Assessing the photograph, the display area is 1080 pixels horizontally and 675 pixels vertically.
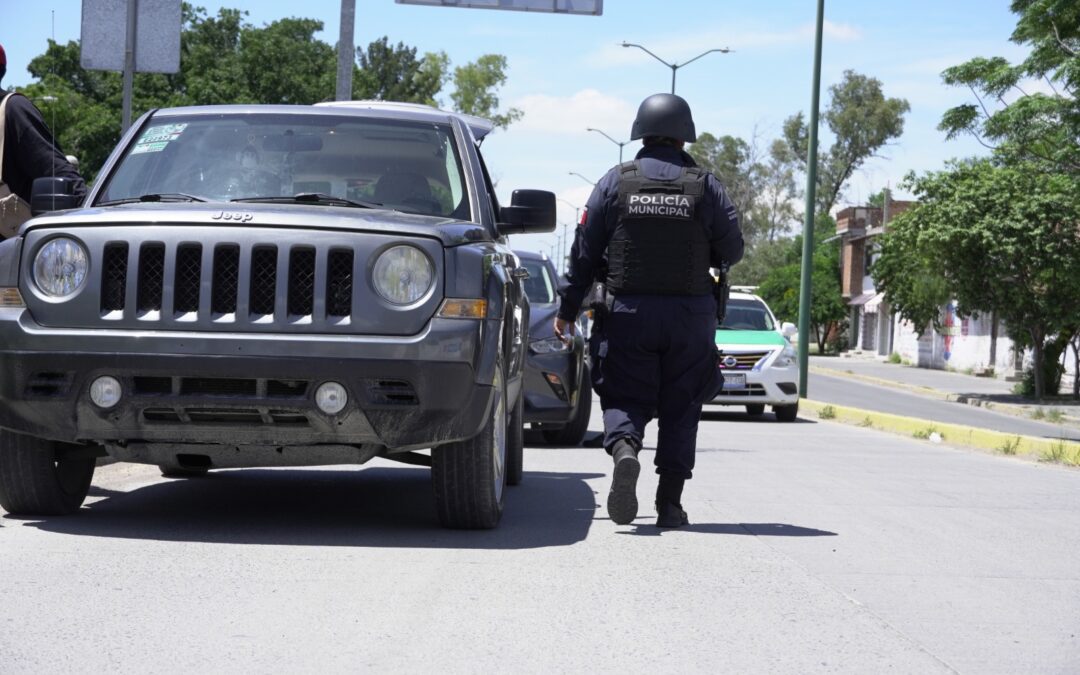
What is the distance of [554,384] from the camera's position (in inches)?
480

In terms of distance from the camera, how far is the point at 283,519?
6.99 metres

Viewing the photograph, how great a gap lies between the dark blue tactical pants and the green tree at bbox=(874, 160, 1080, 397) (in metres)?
26.6

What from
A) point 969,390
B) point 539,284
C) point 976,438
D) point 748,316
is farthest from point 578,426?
point 969,390

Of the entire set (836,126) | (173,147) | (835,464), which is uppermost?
(836,126)

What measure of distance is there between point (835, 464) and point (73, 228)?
22.7 ft

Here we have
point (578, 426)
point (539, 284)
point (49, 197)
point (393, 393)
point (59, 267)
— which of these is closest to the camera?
point (393, 393)

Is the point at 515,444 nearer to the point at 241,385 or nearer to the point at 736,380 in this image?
the point at 241,385

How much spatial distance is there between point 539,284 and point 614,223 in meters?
6.62

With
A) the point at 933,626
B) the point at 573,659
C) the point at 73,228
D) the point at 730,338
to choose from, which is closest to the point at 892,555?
the point at 933,626

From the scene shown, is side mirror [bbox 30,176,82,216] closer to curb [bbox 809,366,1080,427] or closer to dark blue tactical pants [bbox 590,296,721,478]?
dark blue tactical pants [bbox 590,296,721,478]

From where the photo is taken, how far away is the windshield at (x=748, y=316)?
19.9 m

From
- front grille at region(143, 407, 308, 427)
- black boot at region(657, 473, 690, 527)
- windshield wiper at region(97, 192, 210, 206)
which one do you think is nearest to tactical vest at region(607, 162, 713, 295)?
black boot at region(657, 473, 690, 527)

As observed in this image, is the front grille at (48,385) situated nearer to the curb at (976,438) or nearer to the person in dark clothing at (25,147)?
the person in dark clothing at (25,147)

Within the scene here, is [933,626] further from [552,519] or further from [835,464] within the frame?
[835,464]
